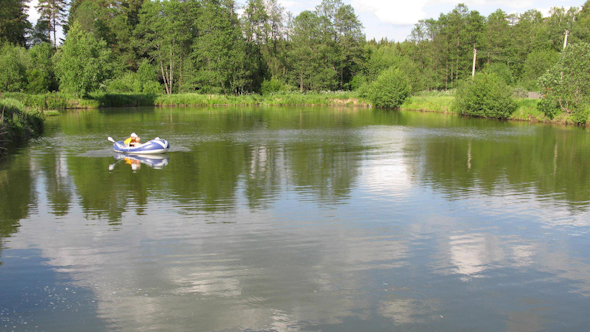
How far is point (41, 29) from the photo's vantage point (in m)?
86.2

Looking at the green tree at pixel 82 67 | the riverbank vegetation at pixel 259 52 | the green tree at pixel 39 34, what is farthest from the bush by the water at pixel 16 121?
the green tree at pixel 39 34

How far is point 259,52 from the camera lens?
85.5m

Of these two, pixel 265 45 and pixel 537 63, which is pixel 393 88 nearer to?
pixel 537 63

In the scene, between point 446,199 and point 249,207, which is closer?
point 249,207

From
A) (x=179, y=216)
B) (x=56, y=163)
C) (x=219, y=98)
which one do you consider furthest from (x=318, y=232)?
(x=219, y=98)

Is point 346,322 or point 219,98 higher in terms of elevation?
point 219,98

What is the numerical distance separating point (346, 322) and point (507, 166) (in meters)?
16.4

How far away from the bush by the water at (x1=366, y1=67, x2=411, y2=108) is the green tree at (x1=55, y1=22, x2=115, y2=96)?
119 ft

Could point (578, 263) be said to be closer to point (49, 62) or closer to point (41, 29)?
point (49, 62)

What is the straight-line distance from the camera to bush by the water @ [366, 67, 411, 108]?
6506 cm

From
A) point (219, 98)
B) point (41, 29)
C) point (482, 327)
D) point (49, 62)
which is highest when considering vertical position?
point (41, 29)

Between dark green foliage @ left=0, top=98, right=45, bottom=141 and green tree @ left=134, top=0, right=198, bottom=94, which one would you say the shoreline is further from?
dark green foliage @ left=0, top=98, right=45, bottom=141

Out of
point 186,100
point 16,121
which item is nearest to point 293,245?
point 16,121

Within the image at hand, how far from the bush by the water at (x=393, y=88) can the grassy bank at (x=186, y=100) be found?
6072mm
